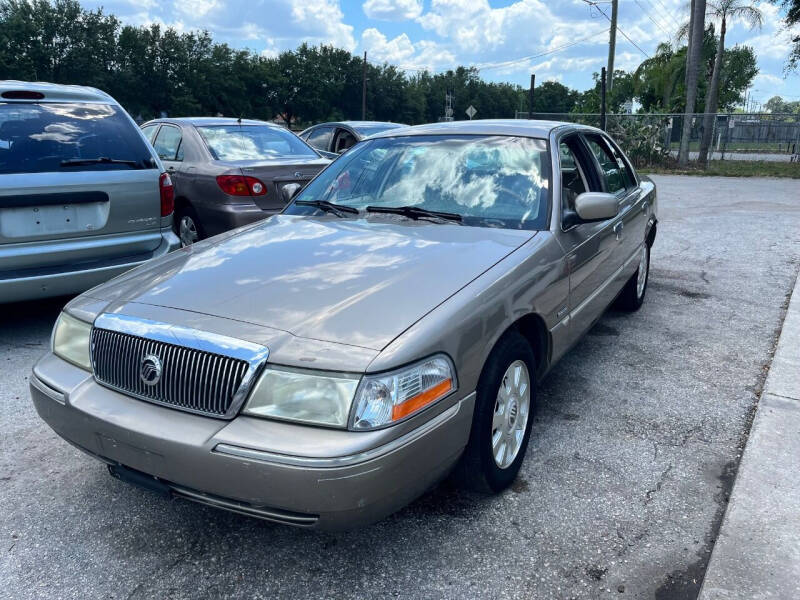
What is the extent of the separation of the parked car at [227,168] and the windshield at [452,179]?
1.92 meters

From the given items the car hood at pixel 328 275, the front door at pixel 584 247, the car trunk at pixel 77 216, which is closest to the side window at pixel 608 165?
the front door at pixel 584 247

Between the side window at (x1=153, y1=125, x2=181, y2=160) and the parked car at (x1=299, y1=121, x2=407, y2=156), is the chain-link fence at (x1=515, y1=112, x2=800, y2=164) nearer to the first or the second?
the parked car at (x1=299, y1=121, x2=407, y2=156)

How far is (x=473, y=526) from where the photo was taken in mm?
2664

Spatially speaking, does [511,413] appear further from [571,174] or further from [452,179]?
[571,174]

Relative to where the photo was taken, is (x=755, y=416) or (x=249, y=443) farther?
(x=755, y=416)

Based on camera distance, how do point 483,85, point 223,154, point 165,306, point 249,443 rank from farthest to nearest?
point 483,85 → point 223,154 → point 165,306 → point 249,443

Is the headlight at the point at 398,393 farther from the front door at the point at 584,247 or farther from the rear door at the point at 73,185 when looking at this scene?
the rear door at the point at 73,185

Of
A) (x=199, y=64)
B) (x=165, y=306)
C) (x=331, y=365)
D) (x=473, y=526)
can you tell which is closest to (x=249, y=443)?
(x=331, y=365)

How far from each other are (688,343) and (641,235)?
94 centimetres

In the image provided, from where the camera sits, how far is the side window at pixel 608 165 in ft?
14.7

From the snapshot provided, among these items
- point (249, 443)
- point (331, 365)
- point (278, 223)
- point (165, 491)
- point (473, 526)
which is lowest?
point (473, 526)

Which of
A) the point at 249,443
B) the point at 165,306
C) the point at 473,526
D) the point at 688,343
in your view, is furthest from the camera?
the point at 688,343

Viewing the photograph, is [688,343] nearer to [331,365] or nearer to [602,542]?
[602,542]

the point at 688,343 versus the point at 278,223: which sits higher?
the point at 278,223
